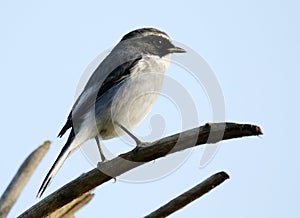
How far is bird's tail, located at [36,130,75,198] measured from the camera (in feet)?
17.4

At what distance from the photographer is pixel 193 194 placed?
11.7 ft

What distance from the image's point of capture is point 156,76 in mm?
6602

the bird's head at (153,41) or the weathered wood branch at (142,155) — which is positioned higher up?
the bird's head at (153,41)

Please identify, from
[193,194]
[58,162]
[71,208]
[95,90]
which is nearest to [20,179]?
[71,208]

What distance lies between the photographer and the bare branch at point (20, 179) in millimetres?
3166

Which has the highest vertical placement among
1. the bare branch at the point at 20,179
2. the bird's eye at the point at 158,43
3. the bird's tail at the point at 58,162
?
the bird's eye at the point at 158,43

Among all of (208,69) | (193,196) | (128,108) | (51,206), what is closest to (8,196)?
(51,206)

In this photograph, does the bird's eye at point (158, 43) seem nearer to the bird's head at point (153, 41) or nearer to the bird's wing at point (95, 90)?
the bird's head at point (153, 41)

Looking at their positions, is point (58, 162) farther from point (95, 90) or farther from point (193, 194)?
point (193, 194)

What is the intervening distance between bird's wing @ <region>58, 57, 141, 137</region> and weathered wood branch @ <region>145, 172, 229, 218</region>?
3.01 meters

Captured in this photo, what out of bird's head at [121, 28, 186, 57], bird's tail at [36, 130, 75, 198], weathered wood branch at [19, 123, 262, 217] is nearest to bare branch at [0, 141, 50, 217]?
weathered wood branch at [19, 123, 262, 217]

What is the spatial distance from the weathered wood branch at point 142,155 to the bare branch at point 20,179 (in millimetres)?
466

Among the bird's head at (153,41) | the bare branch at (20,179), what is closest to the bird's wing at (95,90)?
the bird's head at (153,41)

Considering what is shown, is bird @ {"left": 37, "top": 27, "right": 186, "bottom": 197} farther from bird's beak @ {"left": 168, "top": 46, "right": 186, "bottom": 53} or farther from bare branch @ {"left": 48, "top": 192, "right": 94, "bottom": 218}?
bare branch @ {"left": 48, "top": 192, "right": 94, "bottom": 218}
